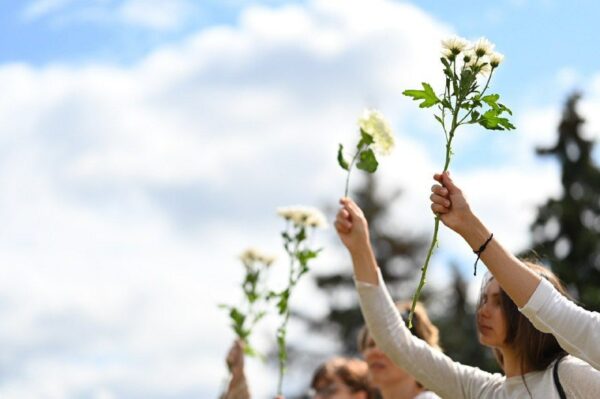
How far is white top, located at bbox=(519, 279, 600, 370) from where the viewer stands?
322 centimetres

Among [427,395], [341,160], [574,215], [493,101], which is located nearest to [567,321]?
[493,101]

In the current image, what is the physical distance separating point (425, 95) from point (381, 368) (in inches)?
82.7

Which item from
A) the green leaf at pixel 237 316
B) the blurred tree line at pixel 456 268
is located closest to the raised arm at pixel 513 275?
the green leaf at pixel 237 316

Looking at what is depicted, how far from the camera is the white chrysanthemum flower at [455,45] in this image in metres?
3.48

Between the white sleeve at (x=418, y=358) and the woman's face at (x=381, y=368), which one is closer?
the white sleeve at (x=418, y=358)

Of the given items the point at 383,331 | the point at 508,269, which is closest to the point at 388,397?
the point at 383,331

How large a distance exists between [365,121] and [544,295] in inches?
44.3

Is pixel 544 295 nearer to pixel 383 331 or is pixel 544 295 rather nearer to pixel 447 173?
pixel 447 173

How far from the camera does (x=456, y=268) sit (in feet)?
114

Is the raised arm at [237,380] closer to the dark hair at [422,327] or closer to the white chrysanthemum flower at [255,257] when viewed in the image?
the white chrysanthemum flower at [255,257]

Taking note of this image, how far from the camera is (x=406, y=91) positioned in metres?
3.48

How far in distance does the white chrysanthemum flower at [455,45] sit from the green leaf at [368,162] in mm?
612

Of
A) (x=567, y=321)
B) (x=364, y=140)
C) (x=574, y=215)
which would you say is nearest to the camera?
(x=567, y=321)

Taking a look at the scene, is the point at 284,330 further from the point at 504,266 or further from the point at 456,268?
the point at 456,268
